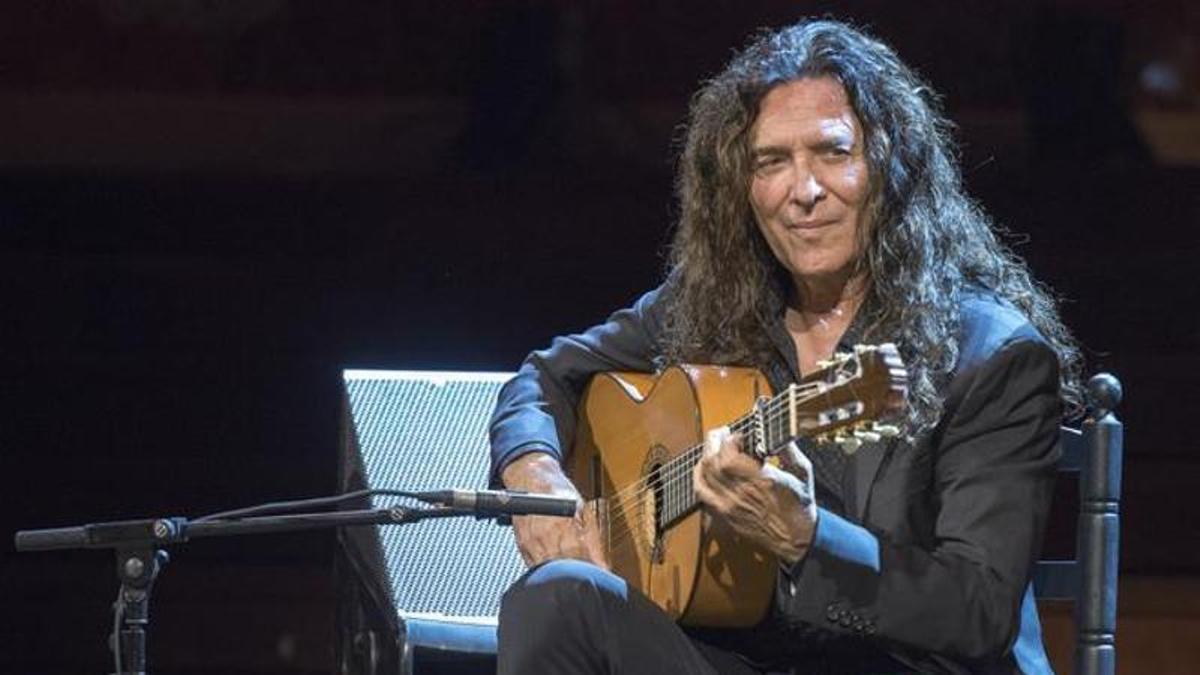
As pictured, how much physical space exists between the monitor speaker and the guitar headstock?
3.08 feet

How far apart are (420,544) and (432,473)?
0.12 metres

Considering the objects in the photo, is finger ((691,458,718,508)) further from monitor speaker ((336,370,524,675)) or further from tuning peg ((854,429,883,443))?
monitor speaker ((336,370,524,675))

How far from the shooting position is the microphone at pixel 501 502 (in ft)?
9.73

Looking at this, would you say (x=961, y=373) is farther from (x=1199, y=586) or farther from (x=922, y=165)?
(x=1199, y=586)

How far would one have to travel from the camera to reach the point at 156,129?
522 cm

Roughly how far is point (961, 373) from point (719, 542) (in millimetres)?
384

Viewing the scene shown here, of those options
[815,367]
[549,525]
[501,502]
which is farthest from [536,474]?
[501,502]

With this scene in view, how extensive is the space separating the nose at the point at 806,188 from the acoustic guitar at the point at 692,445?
249mm

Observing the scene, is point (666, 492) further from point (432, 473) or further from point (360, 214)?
point (360, 214)

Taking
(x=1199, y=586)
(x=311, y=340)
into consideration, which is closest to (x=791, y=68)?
(x=311, y=340)

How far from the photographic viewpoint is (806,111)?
11.4ft

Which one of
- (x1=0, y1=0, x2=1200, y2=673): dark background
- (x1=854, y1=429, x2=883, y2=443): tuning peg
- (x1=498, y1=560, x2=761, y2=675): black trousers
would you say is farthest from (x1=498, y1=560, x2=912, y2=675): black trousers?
(x1=0, y1=0, x2=1200, y2=673): dark background

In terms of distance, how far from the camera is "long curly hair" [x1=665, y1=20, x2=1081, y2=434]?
3357 mm

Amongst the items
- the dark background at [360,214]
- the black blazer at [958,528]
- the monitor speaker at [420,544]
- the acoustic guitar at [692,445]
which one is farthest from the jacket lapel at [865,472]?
the dark background at [360,214]
